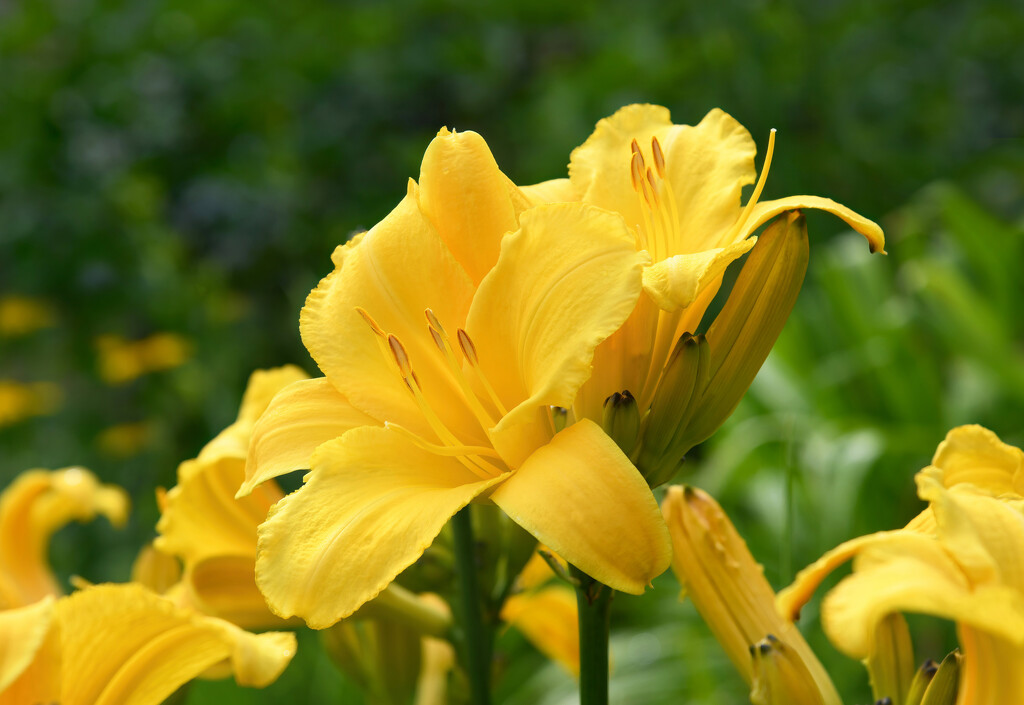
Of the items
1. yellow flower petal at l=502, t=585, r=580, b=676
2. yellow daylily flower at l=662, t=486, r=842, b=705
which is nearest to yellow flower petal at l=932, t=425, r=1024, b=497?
yellow daylily flower at l=662, t=486, r=842, b=705

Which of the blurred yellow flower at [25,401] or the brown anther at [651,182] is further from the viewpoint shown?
the blurred yellow flower at [25,401]

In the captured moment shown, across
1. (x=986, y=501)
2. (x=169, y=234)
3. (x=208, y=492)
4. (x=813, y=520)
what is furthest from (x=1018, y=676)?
(x=169, y=234)

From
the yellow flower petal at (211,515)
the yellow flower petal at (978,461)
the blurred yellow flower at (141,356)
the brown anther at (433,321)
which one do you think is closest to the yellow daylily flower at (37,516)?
the yellow flower petal at (211,515)

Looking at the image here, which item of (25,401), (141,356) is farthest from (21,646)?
(25,401)

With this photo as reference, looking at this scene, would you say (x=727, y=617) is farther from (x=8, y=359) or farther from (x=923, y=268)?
(x=8, y=359)

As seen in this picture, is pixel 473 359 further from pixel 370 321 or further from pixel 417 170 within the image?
pixel 417 170

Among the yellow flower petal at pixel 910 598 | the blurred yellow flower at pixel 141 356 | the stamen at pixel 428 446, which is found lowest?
the yellow flower petal at pixel 910 598

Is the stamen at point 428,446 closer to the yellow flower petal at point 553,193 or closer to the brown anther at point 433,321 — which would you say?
the brown anther at point 433,321
